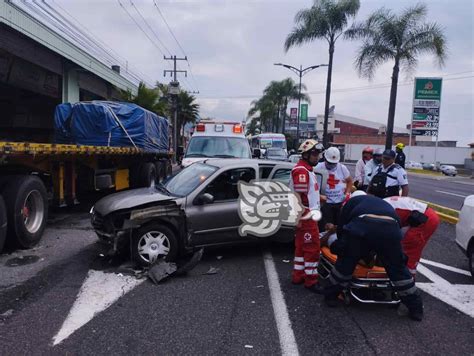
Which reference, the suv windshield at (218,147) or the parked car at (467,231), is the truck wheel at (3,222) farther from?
the suv windshield at (218,147)

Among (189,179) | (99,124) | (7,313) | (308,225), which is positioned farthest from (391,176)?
(99,124)

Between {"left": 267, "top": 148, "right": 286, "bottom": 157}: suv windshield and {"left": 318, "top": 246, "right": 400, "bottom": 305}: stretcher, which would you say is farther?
{"left": 267, "top": 148, "right": 286, "bottom": 157}: suv windshield

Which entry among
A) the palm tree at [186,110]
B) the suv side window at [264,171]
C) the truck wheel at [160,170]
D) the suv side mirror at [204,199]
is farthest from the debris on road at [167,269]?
the palm tree at [186,110]

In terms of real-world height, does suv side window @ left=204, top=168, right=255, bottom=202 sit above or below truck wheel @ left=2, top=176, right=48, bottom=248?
above

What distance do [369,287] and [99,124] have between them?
873cm

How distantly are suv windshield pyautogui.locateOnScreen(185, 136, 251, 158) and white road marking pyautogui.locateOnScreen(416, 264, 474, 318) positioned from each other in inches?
265

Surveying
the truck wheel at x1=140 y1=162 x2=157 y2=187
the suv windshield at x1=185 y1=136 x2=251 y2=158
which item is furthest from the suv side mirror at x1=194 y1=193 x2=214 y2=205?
the truck wheel at x1=140 y1=162 x2=157 y2=187

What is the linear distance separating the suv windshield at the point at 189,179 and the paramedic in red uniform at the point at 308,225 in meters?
1.60

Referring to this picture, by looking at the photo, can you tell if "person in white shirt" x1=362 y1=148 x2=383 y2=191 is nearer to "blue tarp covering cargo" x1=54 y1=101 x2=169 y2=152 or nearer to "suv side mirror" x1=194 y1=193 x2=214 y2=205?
"suv side mirror" x1=194 y1=193 x2=214 y2=205

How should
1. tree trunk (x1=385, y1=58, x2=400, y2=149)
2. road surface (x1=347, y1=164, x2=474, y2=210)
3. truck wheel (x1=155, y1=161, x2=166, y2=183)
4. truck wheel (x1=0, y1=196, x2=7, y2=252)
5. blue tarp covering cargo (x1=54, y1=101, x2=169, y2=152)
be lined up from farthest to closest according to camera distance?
1. tree trunk (x1=385, y1=58, x2=400, y2=149)
2. road surface (x1=347, y1=164, x2=474, y2=210)
3. truck wheel (x1=155, y1=161, x2=166, y2=183)
4. blue tarp covering cargo (x1=54, y1=101, x2=169, y2=152)
5. truck wheel (x1=0, y1=196, x2=7, y2=252)

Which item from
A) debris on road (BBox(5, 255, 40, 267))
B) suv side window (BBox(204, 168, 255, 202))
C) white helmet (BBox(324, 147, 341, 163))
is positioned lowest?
debris on road (BBox(5, 255, 40, 267))

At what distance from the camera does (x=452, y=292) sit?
5004 millimetres

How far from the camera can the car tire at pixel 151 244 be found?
5352 mm

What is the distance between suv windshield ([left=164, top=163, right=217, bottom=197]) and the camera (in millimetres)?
6016
